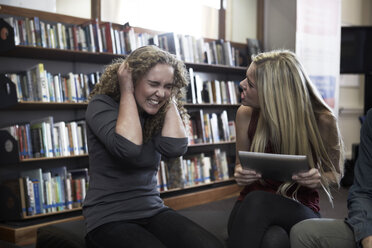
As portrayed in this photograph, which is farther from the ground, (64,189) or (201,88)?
(201,88)

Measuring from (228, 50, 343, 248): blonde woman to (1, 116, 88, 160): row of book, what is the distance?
5.46 feet

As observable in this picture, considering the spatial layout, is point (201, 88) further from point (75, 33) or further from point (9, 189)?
point (9, 189)

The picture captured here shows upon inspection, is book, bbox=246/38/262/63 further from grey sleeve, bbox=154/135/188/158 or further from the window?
grey sleeve, bbox=154/135/188/158

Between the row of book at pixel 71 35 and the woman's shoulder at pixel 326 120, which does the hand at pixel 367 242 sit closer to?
the woman's shoulder at pixel 326 120

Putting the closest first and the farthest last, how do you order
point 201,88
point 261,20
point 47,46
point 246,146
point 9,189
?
point 246,146 < point 9,189 < point 47,46 < point 201,88 < point 261,20

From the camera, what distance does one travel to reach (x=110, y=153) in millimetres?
1507

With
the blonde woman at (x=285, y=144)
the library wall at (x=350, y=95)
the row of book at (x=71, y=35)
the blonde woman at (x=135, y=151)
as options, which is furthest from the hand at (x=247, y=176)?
the library wall at (x=350, y=95)

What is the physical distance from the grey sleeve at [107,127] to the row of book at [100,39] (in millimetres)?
1583

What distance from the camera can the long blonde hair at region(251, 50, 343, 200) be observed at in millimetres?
1642

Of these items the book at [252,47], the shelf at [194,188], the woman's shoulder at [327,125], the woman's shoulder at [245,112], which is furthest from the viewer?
the book at [252,47]

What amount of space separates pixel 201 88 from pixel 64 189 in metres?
1.63

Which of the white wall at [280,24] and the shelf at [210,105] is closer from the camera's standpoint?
the shelf at [210,105]

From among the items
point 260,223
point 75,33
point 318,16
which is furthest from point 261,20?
point 260,223

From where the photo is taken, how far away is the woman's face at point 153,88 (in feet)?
5.19
